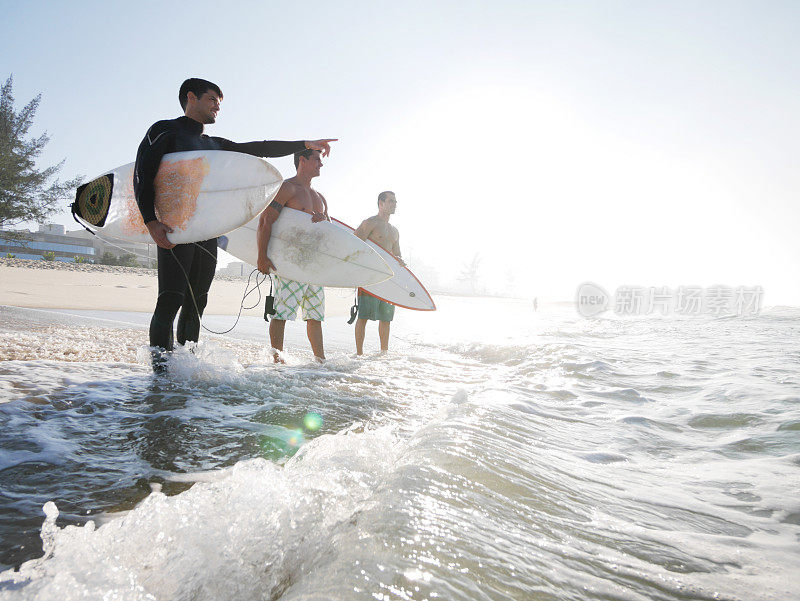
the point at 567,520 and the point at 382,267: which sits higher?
the point at 382,267

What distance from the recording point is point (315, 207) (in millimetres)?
4324

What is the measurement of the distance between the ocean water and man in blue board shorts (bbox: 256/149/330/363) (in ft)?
2.59

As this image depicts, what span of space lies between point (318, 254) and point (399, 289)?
1.82 metres

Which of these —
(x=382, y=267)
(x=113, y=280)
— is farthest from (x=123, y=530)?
(x=113, y=280)

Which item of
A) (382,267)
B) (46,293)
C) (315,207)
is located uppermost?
(315,207)

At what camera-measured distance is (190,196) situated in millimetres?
3229

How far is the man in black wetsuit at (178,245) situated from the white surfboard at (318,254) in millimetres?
804

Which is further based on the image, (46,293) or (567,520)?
(46,293)

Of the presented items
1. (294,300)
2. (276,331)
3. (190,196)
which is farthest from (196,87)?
(276,331)

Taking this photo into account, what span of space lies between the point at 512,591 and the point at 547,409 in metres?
2.21

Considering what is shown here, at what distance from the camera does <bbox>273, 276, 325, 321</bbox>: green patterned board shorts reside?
407cm

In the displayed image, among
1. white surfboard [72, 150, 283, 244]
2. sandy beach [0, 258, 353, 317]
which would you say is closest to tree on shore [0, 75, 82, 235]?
sandy beach [0, 258, 353, 317]

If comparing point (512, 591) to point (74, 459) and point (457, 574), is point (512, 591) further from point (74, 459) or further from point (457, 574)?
point (74, 459)

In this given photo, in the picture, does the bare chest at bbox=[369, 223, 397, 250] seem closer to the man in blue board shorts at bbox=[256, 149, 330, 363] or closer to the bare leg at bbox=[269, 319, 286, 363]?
the man in blue board shorts at bbox=[256, 149, 330, 363]
